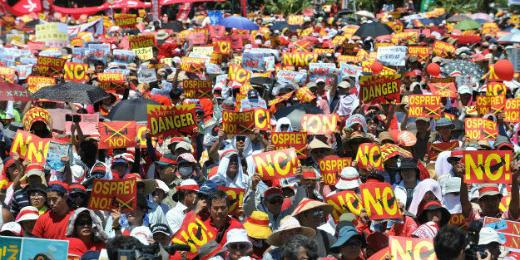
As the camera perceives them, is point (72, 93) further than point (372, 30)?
No

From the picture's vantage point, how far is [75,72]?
18.8m

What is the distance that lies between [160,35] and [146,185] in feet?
50.7

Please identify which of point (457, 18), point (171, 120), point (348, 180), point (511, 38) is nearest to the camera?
point (348, 180)

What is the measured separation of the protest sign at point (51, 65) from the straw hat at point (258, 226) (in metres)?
10.3

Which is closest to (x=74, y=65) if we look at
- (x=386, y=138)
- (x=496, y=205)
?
(x=386, y=138)

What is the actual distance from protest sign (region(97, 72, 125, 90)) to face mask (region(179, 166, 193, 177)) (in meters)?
6.32

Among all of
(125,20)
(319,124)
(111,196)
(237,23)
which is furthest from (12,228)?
(237,23)

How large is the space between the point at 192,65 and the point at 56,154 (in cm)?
836

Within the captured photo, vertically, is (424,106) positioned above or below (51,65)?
above

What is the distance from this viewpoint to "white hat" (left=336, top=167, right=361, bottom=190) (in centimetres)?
1022

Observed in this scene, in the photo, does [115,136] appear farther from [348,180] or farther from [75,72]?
[75,72]

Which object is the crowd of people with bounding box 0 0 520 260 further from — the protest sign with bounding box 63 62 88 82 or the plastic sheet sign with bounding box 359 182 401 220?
the protest sign with bounding box 63 62 88 82

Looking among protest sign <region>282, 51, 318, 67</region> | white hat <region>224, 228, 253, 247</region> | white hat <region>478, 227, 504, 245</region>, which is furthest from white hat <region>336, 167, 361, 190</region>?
protest sign <region>282, 51, 318, 67</region>

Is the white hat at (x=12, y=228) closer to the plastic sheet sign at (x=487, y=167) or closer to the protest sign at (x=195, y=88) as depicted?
the plastic sheet sign at (x=487, y=167)
